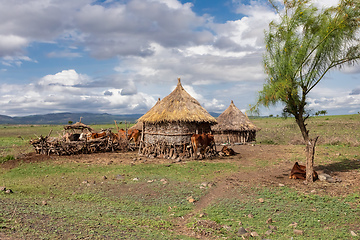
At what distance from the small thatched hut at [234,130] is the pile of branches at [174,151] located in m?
7.42

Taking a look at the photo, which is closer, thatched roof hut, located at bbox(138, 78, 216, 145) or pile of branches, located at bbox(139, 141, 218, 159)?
pile of branches, located at bbox(139, 141, 218, 159)

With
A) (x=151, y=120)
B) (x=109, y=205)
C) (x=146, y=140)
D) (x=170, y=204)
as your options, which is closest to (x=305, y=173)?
(x=170, y=204)

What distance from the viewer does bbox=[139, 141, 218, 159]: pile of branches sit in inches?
697

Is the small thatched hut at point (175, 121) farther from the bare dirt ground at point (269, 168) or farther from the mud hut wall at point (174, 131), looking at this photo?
the bare dirt ground at point (269, 168)

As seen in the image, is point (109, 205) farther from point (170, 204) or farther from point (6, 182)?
point (6, 182)

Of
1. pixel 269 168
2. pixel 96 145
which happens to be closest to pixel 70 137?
pixel 96 145

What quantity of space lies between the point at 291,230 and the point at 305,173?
5719 mm

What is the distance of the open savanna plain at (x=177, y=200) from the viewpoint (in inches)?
257

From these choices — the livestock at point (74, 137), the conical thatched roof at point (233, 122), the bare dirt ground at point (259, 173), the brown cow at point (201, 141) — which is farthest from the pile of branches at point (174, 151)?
the livestock at point (74, 137)

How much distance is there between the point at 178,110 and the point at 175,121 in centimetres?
93

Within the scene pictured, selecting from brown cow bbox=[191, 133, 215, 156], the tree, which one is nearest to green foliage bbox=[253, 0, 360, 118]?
the tree

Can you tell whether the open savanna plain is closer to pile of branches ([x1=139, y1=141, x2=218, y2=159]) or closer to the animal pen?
pile of branches ([x1=139, y1=141, x2=218, y2=159])

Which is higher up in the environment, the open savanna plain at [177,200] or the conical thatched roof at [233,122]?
the conical thatched roof at [233,122]

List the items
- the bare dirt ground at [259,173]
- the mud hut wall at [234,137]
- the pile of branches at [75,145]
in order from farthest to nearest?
the mud hut wall at [234,137]
the pile of branches at [75,145]
the bare dirt ground at [259,173]
